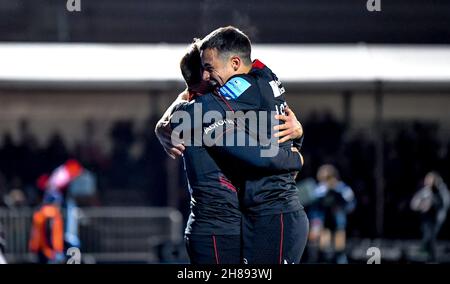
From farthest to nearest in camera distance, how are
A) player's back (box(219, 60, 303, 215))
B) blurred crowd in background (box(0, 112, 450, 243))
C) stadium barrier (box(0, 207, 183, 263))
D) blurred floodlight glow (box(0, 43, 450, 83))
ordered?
blurred crowd in background (box(0, 112, 450, 243)), stadium barrier (box(0, 207, 183, 263)), blurred floodlight glow (box(0, 43, 450, 83)), player's back (box(219, 60, 303, 215))

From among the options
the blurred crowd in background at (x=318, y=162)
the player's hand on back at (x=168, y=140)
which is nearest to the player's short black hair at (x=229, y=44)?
the player's hand on back at (x=168, y=140)

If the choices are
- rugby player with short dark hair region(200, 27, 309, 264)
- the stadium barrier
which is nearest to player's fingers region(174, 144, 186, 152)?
rugby player with short dark hair region(200, 27, 309, 264)

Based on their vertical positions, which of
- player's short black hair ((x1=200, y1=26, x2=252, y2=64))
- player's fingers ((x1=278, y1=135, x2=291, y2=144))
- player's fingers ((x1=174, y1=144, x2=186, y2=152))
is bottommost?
player's fingers ((x1=174, y1=144, x2=186, y2=152))

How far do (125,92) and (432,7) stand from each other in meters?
5.77

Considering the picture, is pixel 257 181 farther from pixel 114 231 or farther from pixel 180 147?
pixel 114 231

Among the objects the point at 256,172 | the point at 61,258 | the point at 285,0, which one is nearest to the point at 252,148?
the point at 256,172

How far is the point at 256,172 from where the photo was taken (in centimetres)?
508

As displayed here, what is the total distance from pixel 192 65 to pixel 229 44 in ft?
1.03

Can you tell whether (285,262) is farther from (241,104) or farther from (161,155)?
(161,155)

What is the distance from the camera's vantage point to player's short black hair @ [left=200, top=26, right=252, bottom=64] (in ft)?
16.8

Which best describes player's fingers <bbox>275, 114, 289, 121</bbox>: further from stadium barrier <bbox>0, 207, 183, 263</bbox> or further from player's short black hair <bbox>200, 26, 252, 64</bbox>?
stadium barrier <bbox>0, 207, 183, 263</bbox>

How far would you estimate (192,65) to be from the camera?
538 centimetres

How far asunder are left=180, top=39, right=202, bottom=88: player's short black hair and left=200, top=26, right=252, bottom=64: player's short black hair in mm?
176

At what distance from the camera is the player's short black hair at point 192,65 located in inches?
211
